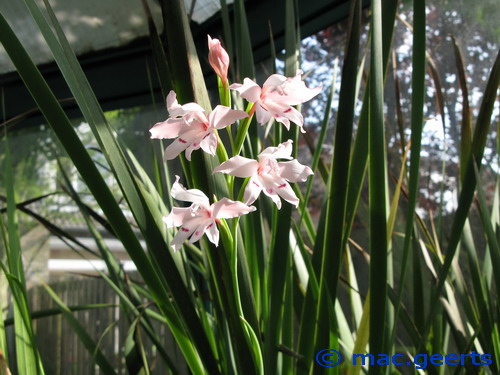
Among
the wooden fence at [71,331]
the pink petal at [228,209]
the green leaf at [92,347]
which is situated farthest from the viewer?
the wooden fence at [71,331]

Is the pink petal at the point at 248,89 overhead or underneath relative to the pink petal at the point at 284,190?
overhead

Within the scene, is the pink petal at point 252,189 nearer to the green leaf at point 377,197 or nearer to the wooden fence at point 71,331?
the green leaf at point 377,197

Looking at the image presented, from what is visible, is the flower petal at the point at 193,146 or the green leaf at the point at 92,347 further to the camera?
the green leaf at the point at 92,347

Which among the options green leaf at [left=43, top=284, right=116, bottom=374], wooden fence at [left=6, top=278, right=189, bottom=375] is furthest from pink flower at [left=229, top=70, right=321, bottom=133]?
wooden fence at [left=6, top=278, right=189, bottom=375]

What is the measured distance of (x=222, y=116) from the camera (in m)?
0.41

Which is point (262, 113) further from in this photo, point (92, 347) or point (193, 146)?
point (92, 347)

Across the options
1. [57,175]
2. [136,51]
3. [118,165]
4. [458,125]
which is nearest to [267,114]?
[118,165]

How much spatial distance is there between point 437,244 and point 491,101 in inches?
11.0

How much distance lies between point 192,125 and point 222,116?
0.03 metres

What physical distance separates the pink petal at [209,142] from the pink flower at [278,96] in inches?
1.7

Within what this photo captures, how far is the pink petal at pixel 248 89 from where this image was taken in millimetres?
422

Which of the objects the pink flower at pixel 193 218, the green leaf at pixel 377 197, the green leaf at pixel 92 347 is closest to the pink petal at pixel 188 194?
the pink flower at pixel 193 218

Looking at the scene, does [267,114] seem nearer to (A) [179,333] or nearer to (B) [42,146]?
(A) [179,333]

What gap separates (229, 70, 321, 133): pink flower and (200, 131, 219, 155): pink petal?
0.04 m
